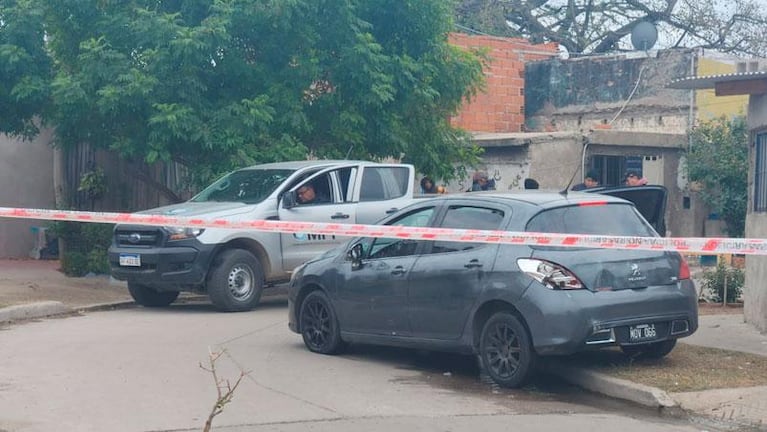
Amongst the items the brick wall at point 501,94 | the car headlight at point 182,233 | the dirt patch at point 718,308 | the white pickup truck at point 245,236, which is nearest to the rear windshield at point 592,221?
the dirt patch at point 718,308

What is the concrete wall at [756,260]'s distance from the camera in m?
11.9

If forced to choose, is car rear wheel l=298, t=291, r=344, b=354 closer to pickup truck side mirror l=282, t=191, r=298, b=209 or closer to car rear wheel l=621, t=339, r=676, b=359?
car rear wheel l=621, t=339, r=676, b=359

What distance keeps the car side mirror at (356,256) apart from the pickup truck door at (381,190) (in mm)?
4702

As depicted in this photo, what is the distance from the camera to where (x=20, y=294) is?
1502 cm

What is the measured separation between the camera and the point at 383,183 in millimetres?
15992

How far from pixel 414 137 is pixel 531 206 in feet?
31.9

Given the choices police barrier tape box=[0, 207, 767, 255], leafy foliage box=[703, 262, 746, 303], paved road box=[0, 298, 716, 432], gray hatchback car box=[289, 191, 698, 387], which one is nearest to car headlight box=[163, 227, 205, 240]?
paved road box=[0, 298, 716, 432]

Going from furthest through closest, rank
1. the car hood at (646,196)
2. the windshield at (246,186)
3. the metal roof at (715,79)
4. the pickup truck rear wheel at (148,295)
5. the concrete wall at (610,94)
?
1. the concrete wall at (610,94)
2. the pickup truck rear wheel at (148,295)
3. the windshield at (246,186)
4. the car hood at (646,196)
5. the metal roof at (715,79)

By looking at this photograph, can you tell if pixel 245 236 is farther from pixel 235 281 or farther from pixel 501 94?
pixel 501 94

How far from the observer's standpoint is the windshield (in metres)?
14.9

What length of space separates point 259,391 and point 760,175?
6389mm

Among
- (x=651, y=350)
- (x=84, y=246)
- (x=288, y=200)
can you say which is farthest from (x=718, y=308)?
(x=84, y=246)

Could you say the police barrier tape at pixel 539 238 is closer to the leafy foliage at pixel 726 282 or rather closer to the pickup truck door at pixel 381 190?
the pickup truck door at pixel 381 190

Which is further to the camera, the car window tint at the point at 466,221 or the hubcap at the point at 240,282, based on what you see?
the hubcap at the point at 240,282
